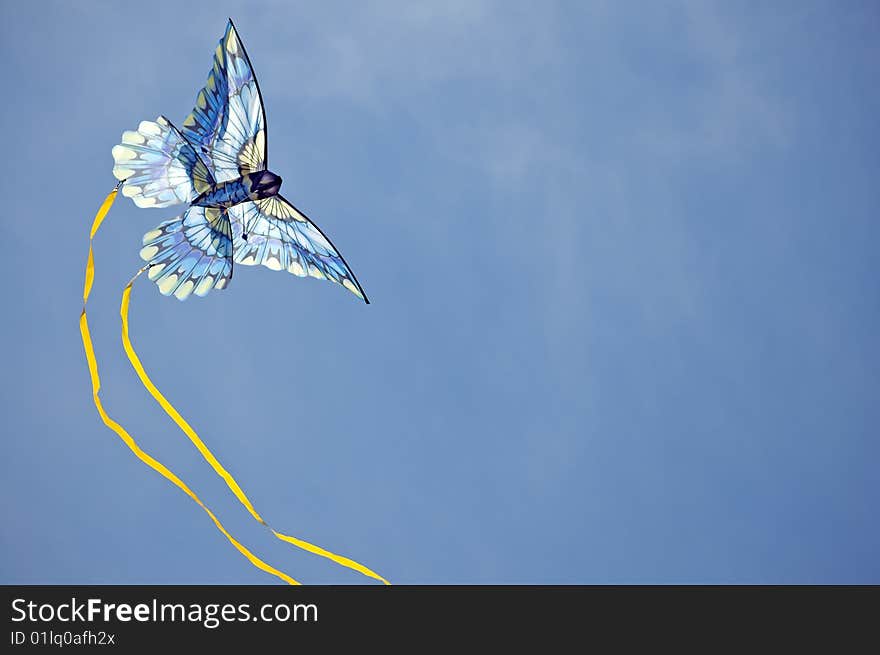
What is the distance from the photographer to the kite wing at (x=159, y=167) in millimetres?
2873

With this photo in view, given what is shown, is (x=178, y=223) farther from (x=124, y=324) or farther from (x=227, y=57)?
(x=227, y=57)

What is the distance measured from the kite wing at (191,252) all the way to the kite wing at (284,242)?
11 cm

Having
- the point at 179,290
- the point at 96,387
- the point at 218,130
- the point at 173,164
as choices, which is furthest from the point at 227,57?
the point at 96,387

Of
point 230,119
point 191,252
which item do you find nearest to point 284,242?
point 191,252

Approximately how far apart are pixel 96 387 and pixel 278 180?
1.22 m

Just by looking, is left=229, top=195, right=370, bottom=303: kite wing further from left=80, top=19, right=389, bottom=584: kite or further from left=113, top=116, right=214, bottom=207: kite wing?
left=113, top=116, right=214, bottom=207: kite wing

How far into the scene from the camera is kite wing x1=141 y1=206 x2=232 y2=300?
119 inches

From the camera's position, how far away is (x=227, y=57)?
9.37ft

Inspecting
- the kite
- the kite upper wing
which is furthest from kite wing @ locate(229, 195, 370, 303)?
the kite upper wing

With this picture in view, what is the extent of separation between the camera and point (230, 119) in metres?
2.92

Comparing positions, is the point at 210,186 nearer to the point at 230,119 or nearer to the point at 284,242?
the point at 230,119

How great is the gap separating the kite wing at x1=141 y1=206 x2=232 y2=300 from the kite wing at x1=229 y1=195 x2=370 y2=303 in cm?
11
